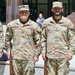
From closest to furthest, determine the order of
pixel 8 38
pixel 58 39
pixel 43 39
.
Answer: pixel 58 39 < pixel 43 39 < pixel 8 38

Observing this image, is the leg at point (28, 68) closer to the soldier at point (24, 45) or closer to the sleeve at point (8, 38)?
the soldier at point (24, 45)

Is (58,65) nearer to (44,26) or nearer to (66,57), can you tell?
(66,57)

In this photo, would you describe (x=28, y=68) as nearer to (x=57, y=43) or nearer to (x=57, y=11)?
(x=57, y=43)

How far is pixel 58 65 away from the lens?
5.86 metres

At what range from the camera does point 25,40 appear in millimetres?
5855

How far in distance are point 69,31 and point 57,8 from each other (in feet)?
1.57

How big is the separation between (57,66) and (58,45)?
386 millimetres

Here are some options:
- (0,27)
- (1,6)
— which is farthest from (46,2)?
(0,27)

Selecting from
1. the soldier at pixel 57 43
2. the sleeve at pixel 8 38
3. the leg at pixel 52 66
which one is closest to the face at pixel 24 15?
the sleeve at pixel 8 38

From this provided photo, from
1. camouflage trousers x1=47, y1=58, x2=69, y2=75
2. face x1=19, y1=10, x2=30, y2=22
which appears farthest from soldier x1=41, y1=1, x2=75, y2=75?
face x1=19, y1=10, x2=30, y2=22

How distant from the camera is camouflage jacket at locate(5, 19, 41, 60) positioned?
585 centimetres

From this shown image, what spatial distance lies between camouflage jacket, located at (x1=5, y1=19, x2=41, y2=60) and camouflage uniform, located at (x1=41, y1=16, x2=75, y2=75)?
16 centimetres

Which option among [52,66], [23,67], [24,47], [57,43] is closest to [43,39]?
[57,43]

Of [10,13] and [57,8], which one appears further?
[10,13]
